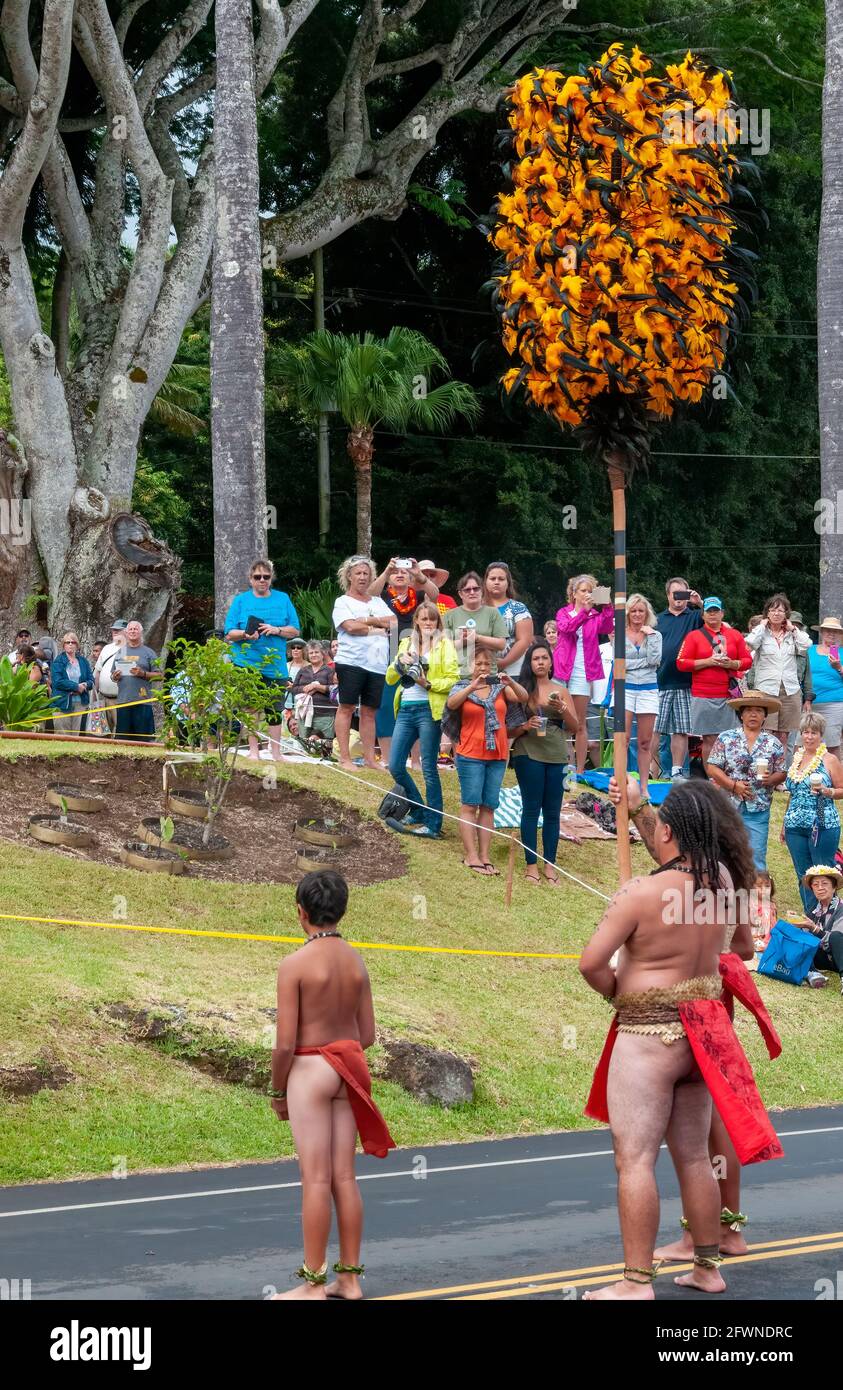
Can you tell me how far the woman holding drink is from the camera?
14.5 meters

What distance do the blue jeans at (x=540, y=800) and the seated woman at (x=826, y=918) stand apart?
205cm

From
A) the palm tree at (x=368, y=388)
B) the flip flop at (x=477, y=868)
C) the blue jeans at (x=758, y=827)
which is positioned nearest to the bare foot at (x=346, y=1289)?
the flip flop at (x=477, y=868)

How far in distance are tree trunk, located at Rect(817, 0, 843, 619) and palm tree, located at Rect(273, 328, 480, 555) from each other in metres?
9.73

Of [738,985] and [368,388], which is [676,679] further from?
[368,388]

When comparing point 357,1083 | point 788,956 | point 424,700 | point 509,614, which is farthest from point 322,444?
point 357,1083

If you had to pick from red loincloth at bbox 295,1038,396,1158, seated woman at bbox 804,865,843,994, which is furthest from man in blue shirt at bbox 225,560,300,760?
red loincloth at bbox 295,1038,396,1158

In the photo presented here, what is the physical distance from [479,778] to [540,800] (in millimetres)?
614

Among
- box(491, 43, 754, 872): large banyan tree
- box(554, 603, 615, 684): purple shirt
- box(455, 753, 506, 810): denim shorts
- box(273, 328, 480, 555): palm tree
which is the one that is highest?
box(273, 328, 480, 555): palm tree

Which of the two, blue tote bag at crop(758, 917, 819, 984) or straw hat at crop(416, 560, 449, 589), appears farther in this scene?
straw hat at crop(416, 560, 449, 589)

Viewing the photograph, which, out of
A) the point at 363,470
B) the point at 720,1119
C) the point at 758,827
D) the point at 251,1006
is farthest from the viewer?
the point at 363,470

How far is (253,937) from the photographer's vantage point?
39.6ft

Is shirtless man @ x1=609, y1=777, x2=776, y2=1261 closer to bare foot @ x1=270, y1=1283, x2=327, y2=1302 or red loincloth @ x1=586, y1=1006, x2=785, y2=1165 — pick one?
red loincloth @ x1=586, y1=1006, x2=785, y2=1165

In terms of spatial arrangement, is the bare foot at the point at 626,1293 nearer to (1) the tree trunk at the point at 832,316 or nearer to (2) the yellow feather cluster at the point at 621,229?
(2) the yellow feather cluster at the point at 621,229
